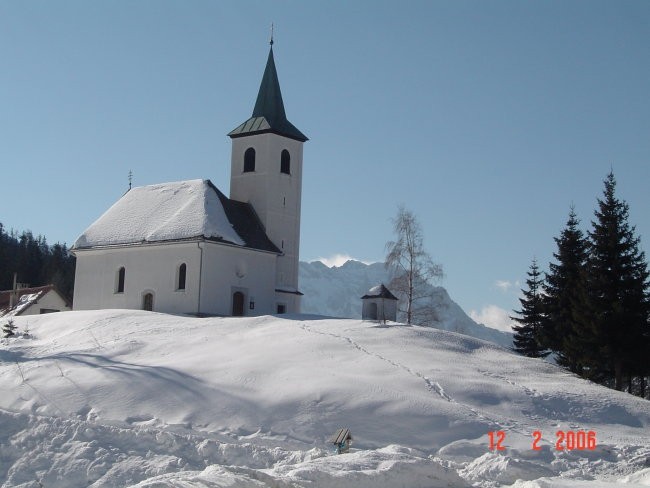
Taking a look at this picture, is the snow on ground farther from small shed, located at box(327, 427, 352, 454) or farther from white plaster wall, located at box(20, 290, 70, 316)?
white plaster wall, located at box(20, 290, 70, 316)

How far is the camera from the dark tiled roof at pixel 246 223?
47.0m

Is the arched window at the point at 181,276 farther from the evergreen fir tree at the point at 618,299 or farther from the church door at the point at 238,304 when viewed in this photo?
the evergreen fir tree at the point at 618,299

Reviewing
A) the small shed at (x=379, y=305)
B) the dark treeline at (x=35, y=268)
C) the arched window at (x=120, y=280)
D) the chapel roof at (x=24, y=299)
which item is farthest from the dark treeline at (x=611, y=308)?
the dark treeline at (x=35, y=268)

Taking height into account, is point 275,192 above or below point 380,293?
above

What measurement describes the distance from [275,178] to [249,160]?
2118 mm

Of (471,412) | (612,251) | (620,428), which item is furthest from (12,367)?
(612,251)

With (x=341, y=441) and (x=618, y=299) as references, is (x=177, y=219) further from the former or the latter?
(x=341, y=441)

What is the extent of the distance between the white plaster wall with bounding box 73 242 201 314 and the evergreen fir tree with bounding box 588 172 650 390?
1930cm

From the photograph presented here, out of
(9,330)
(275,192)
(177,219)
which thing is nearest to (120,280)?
(177,219)

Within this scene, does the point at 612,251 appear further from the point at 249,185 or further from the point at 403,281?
the point at 249,185

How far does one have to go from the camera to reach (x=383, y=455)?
18.4 meters
